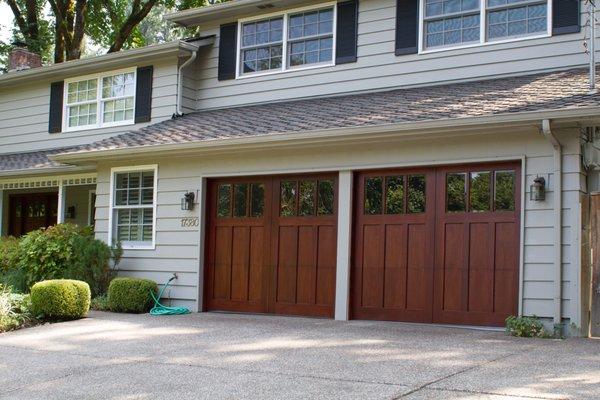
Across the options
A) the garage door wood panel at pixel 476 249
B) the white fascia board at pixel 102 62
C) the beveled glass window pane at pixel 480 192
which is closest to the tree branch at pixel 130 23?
the white fascia board at pixel 102 62

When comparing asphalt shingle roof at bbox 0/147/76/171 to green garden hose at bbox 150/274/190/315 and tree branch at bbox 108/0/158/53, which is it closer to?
green garden hose at bbox 150/274/190/315

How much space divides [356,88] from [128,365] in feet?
22.8

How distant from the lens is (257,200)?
39.2ft

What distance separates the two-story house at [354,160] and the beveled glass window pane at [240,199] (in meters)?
0.05

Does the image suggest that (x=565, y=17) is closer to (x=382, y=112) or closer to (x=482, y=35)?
(x=482, y=35)

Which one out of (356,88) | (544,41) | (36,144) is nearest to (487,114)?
(544,41)

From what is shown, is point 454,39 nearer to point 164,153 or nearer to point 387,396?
point 164,153

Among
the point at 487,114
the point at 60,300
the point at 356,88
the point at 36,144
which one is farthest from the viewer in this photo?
the point at 36,144

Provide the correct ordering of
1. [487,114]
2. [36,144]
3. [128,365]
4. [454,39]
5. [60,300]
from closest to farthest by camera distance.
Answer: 1. [128,365]
2. [487,114]
3. [60,300]
4. [454,39]
5. [36,144]

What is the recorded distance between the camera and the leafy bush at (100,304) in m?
12.2

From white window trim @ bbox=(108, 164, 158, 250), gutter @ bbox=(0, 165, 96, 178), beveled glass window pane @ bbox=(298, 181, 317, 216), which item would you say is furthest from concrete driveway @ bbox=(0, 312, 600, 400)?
gutter @ bbox=(0, 165, 96, 178)

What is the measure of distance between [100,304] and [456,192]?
6.16 metres

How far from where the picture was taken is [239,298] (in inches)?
476

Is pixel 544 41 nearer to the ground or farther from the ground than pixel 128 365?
farther from the ground
